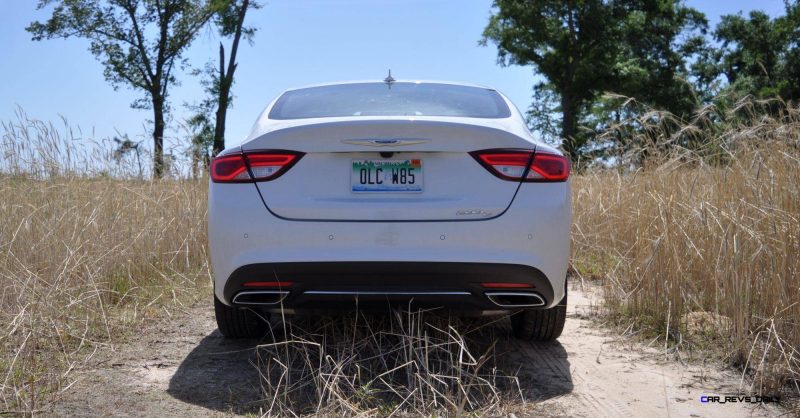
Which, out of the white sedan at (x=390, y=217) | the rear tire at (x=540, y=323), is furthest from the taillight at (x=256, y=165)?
the rear tire at (x=540, y=323)

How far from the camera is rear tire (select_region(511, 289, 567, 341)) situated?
4785mm

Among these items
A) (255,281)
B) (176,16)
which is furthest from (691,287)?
(176,16)

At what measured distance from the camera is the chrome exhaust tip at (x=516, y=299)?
13.0 ft

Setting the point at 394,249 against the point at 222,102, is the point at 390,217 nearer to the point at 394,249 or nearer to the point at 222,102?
the point at 394,249

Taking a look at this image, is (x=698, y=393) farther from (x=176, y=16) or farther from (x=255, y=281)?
(x=176, y=16)

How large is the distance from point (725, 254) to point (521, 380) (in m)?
1.57

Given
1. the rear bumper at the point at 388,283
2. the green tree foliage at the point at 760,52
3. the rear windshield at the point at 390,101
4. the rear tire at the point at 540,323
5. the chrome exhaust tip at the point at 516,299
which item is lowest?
the rear tire at the point at 540,323

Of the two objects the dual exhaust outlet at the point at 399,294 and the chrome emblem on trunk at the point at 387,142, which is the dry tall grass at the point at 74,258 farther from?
the chrome emblem on trunk at the point at 387,142

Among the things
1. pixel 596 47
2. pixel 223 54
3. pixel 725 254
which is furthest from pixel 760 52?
pixel 725 254

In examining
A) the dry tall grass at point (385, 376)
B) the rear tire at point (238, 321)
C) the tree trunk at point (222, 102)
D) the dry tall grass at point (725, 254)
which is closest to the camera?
the dry tall grass at point (385, 376)

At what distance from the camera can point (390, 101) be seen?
4648 millimetres

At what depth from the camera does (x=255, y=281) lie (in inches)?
157

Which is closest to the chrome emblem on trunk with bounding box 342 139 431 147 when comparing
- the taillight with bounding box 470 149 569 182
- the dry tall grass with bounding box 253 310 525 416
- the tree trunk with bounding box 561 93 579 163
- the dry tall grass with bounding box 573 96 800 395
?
the taillight with bounding box 470 149 569 182

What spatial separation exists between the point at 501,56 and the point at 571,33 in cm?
424
